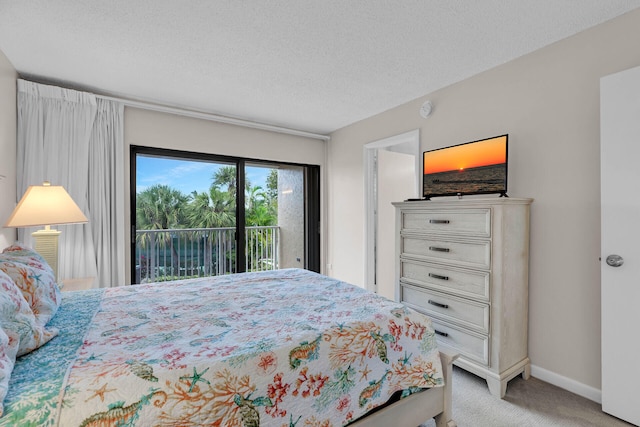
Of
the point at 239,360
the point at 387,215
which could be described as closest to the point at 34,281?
the point at 239,360

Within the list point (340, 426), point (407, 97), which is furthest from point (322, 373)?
point (407, 97)

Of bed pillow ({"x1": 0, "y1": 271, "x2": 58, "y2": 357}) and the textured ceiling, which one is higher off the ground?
the textured ceiling

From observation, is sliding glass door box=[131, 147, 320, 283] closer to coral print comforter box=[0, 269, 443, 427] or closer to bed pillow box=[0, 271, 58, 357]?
coral print comforter box=[0, 269, 443, 427]

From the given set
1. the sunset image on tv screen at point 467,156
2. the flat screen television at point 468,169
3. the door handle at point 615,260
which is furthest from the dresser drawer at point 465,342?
the sunset image on tv screen at point 467,156

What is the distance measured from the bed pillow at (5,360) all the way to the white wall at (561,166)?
2.87 metres

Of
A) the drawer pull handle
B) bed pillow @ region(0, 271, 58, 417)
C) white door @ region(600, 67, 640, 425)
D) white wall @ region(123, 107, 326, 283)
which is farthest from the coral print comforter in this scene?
white wall @ region(123, 107, 326, 283)

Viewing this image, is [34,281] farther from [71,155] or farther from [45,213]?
[71,155]

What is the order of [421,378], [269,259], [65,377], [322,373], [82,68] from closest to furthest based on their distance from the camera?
[65,377], [322,373], [421,378], [82,68], [269,259]

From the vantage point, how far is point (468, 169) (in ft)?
8.06

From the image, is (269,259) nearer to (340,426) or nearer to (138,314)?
(138,314)

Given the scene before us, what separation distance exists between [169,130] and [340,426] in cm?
334

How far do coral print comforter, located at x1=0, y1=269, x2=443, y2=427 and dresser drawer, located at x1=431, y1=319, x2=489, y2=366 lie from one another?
743 mm

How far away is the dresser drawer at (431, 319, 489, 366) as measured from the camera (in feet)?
6.86

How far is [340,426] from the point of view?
1240 millimetres
